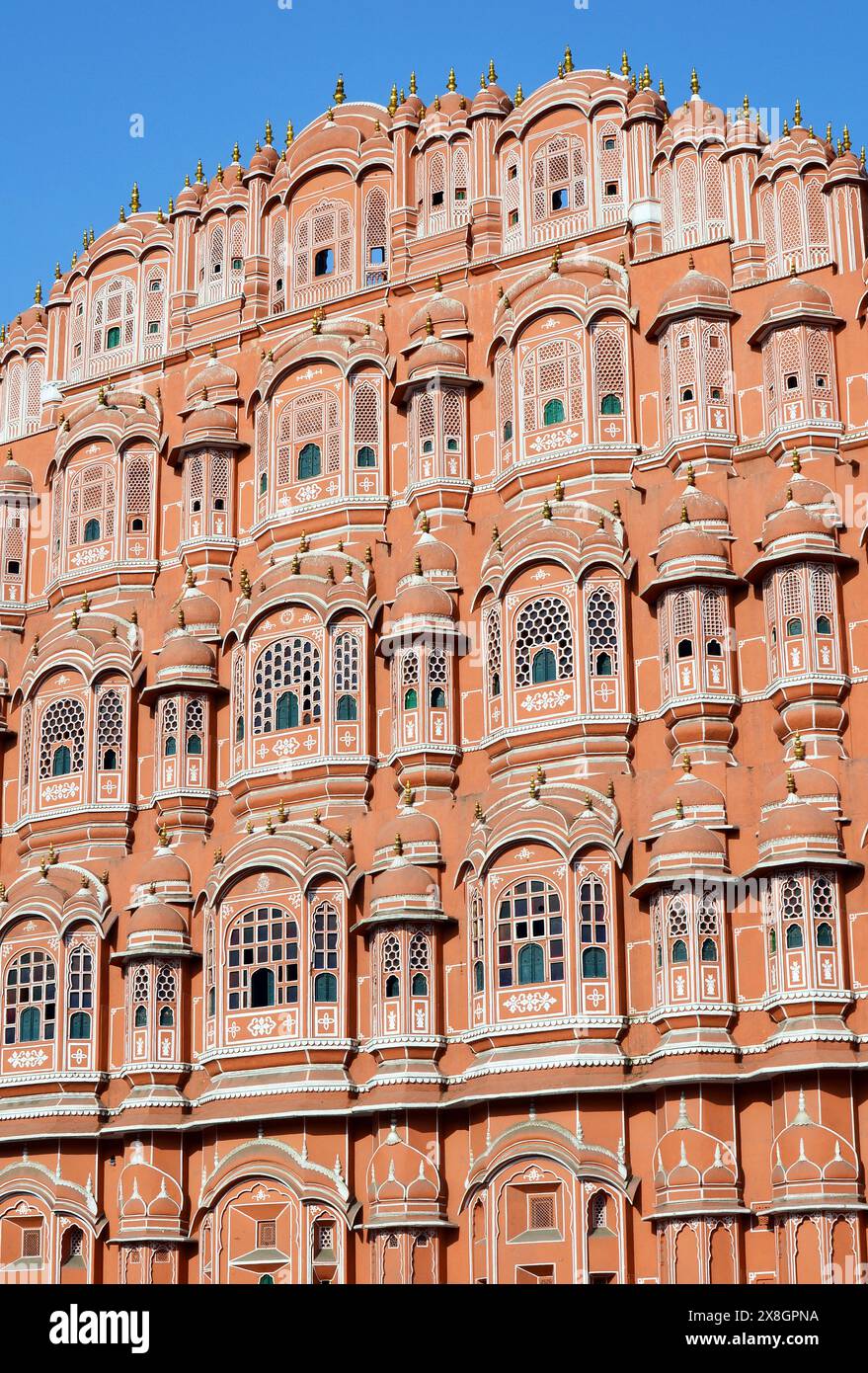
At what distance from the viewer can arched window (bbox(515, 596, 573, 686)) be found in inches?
1608

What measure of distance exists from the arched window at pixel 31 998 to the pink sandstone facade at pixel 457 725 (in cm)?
11

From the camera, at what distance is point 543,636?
41.1m

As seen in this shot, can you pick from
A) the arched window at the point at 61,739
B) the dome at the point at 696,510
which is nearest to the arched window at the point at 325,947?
the arched window at the point at 61,739

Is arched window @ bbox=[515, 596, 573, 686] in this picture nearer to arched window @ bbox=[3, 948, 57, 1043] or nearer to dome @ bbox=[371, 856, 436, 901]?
dome @ bbox=[371, 856, 436, 901]

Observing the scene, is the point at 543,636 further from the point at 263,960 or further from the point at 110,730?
the point at 110,730

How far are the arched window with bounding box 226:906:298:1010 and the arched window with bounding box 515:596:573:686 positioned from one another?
6.63 metres

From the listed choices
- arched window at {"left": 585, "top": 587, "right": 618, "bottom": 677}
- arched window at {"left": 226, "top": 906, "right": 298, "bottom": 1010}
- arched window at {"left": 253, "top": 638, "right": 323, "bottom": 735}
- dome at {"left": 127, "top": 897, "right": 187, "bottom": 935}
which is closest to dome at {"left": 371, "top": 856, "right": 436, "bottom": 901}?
arched window at {"left": 226, "top": 906, "right": 298, "bottom": 1010}

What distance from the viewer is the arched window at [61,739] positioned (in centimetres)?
4616

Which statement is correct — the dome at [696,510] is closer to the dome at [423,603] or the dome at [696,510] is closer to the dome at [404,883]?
the dome at [423,603]

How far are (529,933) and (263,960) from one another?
579 centimetres

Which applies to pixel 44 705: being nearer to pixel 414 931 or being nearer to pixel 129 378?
pixel 129 378

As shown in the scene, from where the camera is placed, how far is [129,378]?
50094 mm
